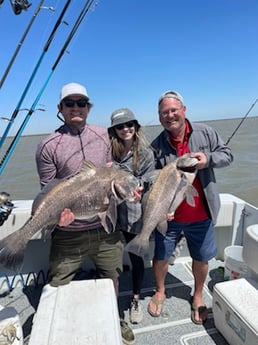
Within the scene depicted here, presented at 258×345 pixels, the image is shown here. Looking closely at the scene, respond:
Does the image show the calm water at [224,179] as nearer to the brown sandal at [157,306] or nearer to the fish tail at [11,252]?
the brown sandal at [157,306]

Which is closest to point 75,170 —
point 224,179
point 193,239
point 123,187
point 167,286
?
point 123,187

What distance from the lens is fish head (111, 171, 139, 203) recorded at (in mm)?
2443

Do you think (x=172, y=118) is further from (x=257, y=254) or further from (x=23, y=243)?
(x=23, y=243)

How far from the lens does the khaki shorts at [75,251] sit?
2.63m

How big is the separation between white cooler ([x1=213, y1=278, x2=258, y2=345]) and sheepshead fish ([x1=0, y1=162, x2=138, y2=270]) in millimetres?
1207

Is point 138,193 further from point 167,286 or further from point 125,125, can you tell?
point 167,286

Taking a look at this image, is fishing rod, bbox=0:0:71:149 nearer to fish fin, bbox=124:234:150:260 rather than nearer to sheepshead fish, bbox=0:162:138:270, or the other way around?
sheepshead fish, bbox=0:162:138:270

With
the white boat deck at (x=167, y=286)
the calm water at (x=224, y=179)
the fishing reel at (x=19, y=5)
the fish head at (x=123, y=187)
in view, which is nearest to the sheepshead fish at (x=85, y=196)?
the fish head at (x=123, y=187)

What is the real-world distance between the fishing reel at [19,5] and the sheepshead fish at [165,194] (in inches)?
81.9

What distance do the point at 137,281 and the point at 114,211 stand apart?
3.78ft

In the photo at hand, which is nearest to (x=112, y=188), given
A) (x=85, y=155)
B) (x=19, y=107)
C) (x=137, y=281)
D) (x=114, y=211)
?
(x=114, y=211)

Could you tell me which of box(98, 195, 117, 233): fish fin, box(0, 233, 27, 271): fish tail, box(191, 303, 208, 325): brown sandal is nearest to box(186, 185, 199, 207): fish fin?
box(98, 195, 117, 233): fish fin

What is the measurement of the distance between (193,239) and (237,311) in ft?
2.63

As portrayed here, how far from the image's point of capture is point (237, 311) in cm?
244
